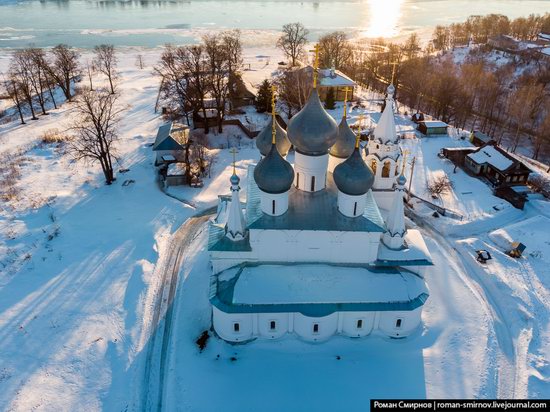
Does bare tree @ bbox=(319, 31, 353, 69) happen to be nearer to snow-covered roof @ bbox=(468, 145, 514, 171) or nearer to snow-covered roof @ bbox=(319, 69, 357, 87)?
snow-covered roof @ bbox=(319, 69, 357, 87)

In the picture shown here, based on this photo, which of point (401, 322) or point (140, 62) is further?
point (140, 62)

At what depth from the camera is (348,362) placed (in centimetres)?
1589

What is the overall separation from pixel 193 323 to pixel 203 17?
99266mm

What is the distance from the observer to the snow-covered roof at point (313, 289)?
1572 centimetres

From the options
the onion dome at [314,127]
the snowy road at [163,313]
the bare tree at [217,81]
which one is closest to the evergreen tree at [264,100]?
the bare tree at [217,81]

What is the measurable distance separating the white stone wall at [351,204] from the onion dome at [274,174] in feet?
7.40

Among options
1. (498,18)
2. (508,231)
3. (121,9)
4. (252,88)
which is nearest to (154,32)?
(121,9)

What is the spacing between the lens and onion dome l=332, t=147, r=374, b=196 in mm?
15781

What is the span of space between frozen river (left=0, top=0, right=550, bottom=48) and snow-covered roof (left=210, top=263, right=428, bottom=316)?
69989mm

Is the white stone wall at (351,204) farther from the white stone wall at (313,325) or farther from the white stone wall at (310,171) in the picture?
the white stone wall at (313,325)

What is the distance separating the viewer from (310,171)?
1730 centimetres

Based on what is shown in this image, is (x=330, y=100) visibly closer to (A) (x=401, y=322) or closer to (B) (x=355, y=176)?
(B) (x=355, y=176)

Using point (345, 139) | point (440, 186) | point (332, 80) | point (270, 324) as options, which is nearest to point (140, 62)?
point (332, 80)

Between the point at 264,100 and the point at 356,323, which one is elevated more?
the point at 264,100
